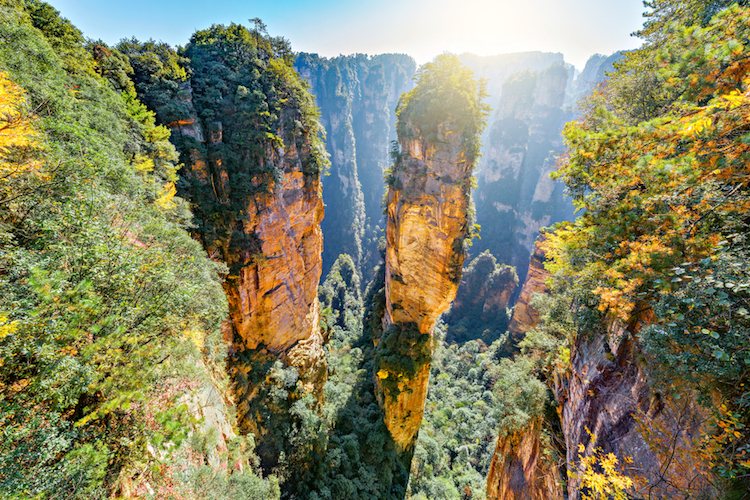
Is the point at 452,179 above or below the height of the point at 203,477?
above

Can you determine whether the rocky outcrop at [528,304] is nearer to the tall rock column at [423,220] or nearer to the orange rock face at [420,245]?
the orange rock face at [420,245]

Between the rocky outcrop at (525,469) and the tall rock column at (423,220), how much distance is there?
5.47 meters

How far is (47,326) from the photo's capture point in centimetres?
328

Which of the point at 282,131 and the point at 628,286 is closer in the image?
the point at 628,286

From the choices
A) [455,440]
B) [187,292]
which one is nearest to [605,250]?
[187,292]

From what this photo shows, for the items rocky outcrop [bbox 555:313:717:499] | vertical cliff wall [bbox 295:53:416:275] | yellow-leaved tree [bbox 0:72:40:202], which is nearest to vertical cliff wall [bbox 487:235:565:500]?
rocky outcrop [bbox 555:313:717:499]

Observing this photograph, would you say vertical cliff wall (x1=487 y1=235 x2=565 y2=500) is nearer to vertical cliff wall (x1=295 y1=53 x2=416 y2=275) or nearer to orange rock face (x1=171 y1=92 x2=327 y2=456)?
orange rock face (x1=171 y1=92 x2=327 y2=456)

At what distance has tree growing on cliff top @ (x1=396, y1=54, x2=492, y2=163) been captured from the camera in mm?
12227

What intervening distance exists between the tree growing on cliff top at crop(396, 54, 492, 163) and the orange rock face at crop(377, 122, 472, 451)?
0.51 meters

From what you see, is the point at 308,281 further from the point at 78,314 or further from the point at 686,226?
the point at 686,226

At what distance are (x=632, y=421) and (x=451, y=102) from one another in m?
13.2

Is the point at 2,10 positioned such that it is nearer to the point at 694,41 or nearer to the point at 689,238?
the point at 689,238

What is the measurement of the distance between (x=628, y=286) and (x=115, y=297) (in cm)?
915

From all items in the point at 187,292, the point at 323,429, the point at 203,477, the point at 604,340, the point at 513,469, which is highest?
the point at 187,292
